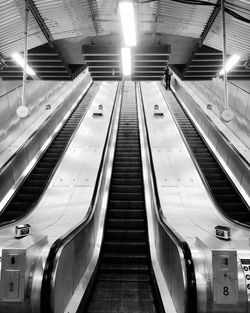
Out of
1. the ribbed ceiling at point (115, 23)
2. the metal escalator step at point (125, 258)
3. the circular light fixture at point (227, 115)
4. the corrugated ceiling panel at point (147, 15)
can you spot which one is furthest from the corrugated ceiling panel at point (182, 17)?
the metal escalator step at point (125, 258)

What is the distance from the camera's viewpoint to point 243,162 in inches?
289

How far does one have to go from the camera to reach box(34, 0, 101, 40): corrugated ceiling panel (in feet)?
18.4

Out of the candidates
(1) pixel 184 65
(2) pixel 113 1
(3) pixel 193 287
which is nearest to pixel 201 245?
(3) pixel 193 287

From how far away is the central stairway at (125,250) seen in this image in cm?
403

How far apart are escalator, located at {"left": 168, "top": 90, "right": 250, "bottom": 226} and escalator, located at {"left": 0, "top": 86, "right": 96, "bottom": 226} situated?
12.8 ft

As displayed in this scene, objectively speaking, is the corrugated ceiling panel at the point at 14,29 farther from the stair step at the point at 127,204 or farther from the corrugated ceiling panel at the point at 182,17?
the stair step at the point at 127,204

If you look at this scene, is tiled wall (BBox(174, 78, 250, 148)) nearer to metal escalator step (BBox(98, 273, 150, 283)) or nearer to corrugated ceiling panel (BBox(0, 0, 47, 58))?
metal escalator step (BBox(98, 273, 150, 283))

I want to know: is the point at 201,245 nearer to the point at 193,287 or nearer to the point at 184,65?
the point at 193,287

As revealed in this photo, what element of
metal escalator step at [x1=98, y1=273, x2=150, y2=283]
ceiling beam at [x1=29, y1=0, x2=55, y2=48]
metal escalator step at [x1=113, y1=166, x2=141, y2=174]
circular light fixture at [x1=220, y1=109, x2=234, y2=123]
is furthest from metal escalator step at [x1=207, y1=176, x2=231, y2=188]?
ceiling beam at [x1=29, y1=0, x2=55, y2=48]

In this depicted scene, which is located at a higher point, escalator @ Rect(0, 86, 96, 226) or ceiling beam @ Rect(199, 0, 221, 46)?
ceiling beam @ Rect(199, 0, 221, 46)

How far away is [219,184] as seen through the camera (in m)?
7.57

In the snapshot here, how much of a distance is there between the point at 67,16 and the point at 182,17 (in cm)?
222

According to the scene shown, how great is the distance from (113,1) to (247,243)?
459cm

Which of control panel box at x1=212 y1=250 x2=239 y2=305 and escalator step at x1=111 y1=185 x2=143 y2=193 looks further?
escalator step at x1=111 y1=185 x2=143 y2=193
